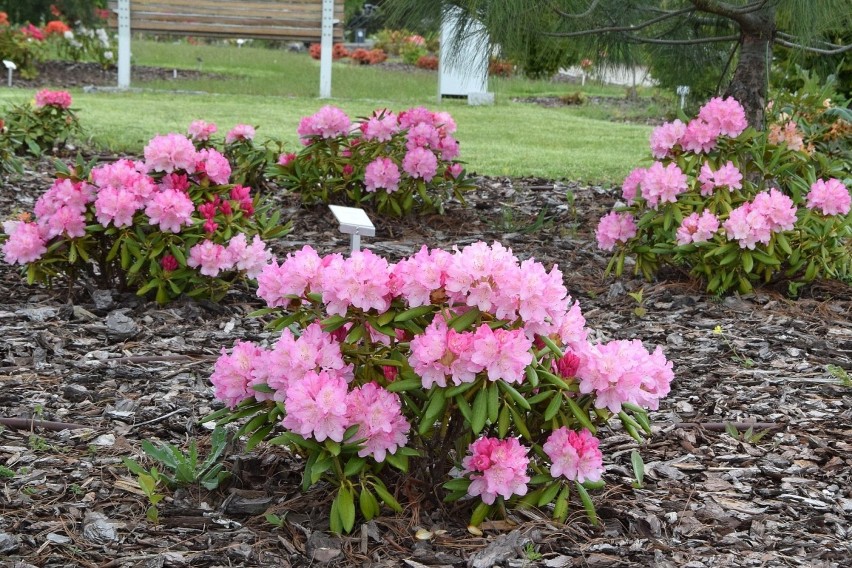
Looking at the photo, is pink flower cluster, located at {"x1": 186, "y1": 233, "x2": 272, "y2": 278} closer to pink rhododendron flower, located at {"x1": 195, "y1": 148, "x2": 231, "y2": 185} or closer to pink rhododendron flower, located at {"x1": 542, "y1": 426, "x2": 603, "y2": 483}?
pink rhododendron flower, located at {"x1": 195, "y1": 148, "x2": 231, "y2": 185}

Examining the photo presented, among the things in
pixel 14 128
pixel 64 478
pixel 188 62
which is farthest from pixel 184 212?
pixel 188 62

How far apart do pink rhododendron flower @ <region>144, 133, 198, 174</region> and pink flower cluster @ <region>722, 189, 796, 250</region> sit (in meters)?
1.81

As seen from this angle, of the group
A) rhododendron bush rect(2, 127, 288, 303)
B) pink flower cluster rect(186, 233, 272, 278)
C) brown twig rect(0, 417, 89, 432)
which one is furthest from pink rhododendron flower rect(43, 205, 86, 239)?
brown twig rect(0, 417, 89, 432)

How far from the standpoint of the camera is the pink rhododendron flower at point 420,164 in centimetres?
475

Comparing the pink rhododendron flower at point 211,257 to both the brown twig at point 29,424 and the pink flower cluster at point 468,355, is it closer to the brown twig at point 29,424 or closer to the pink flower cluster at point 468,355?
the brown twig at point 29,424

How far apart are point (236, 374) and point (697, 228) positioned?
2.13m

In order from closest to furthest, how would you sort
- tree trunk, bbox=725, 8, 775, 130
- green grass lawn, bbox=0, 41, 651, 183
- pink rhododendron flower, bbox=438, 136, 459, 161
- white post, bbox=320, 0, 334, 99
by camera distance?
tree trunk, bbox=725, 8, 775, 130, pink rhododendron flower, bbox=438, 136, 459, 161, green grass lawn, bbox=0, 41, 651, 183, white post, bbox=320, 0, 334, 99

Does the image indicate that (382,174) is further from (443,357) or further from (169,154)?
(443,357)

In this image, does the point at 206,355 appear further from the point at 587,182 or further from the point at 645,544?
the point at 587,182

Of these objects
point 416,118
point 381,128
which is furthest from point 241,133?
→ point 416,118

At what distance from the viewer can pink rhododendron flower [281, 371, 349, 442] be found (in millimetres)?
1881

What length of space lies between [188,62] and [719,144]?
536 inches

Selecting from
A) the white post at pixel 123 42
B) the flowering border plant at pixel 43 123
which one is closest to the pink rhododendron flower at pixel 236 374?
the flowering border plant at pixel 43 123

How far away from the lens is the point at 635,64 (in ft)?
17.3
